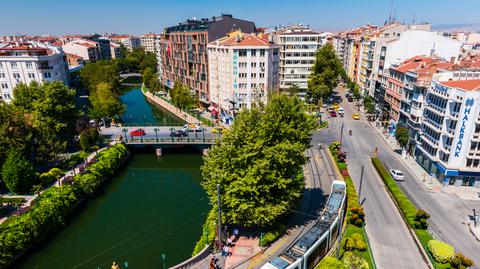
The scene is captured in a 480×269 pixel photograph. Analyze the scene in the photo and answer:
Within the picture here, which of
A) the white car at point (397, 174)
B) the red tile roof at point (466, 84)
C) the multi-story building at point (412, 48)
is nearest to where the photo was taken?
the red tile roof at point (466, 84)

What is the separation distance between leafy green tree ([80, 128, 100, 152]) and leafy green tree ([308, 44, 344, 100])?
62430 mm

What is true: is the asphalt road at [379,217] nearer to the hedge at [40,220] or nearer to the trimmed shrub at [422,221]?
the trimmed shrub at [422,221]

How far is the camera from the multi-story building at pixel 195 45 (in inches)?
3541

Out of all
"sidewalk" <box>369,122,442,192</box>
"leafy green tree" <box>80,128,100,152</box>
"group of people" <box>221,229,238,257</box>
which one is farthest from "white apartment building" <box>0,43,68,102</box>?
"sidewalk" <box>369,122,442,192</box>

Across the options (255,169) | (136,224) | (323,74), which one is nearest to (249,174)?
(255,169)

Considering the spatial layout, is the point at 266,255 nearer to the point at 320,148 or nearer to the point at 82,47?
the point at 320,148

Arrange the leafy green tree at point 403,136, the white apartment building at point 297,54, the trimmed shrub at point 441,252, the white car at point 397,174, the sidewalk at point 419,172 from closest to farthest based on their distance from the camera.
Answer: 1. the trimmed shrub at point 441,252
2. the sidewalk at point 419,172
3. the white car at point 397,174
4. the leafy green tree at point 403,136
5. the white apartment building at point 297,54

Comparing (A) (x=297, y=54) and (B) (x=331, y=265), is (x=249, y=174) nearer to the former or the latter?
(B) (x=331, y=265)

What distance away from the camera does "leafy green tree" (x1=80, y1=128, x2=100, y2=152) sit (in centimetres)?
5788

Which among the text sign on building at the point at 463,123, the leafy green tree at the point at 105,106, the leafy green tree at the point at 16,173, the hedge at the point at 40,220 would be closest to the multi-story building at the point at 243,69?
the leafy green tree at the point at 105,106

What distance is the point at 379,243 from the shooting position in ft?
115

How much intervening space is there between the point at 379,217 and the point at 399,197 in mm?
4999

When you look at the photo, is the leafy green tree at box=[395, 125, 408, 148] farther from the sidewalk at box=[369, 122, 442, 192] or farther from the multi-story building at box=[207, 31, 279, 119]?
the multi-story building at box=[207, 31, 279, 119]

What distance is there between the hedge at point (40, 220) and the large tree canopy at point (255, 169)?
65.8 ft
